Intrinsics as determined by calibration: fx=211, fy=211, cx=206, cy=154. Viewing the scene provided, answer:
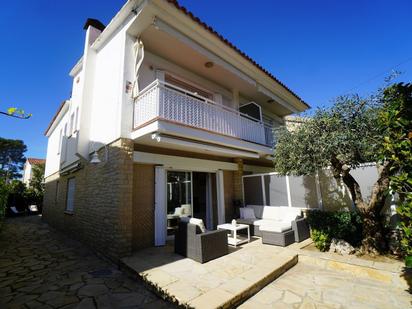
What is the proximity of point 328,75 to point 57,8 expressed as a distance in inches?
555

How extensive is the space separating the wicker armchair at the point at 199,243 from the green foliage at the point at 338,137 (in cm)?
359

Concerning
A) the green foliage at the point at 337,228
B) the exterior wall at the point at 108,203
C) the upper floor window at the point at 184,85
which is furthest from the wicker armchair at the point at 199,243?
the upper floor window at the point at 184,85

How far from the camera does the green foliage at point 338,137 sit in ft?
20.4

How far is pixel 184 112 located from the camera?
290 inches

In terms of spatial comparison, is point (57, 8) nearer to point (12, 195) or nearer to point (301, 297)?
point (301, 297)

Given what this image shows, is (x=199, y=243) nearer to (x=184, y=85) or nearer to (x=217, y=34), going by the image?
(x=184, y=85)

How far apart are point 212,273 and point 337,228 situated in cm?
484

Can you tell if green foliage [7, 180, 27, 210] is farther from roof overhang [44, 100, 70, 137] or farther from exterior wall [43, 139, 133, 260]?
exterior wall [43, 139, 133, 260]

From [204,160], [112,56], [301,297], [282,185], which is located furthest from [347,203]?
[112,56]

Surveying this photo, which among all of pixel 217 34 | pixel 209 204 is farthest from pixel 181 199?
pixel 217 34

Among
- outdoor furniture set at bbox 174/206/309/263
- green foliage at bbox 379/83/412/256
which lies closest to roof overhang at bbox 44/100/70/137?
outdoor furniture set at bbox 174/206/309/263

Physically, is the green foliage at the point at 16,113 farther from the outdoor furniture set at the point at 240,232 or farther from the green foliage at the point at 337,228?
the green foliage at the point at 337,228

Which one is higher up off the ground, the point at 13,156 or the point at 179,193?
the point at 13,156

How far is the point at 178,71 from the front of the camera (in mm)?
9641
